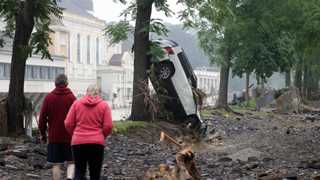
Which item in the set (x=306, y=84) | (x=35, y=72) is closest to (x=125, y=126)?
(x=306, y=84)

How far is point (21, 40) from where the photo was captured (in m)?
16.7

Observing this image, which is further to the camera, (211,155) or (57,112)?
(211,155)

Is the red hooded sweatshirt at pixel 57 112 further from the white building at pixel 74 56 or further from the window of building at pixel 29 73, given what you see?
the window of building at pixel 29 73

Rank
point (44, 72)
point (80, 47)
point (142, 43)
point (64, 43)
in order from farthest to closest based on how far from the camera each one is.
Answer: point (80, 47) → point (64, 43) → point (44, 72) → point (142, 43)

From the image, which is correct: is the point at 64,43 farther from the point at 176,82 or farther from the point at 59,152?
the point at 59,152

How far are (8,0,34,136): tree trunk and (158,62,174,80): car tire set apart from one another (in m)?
6.69

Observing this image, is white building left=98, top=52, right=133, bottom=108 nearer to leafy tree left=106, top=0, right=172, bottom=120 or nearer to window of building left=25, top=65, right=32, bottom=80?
window of building left=25, top=65, right=32, bottom=80

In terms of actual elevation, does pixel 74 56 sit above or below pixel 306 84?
above

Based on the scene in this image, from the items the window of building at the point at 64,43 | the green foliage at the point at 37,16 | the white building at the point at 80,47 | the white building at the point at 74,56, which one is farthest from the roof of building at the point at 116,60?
the green foliage at the point at 37,16

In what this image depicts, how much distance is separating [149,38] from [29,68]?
45.6 metres

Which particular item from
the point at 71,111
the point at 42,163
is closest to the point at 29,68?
the point at 42,163

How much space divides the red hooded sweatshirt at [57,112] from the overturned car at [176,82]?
39.1 ft

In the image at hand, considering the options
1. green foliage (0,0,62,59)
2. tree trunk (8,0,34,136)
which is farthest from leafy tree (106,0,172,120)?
tree trunk (8,0,34,136)

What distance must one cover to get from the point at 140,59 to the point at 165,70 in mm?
1018
